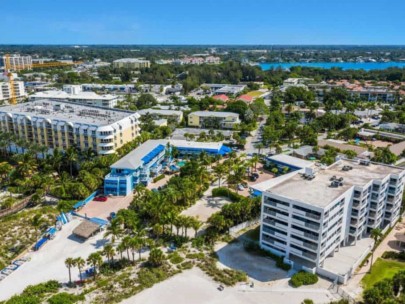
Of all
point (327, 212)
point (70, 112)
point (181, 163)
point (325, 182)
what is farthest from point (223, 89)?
point (327, 212)

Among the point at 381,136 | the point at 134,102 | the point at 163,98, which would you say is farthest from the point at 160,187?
the point at 163,98

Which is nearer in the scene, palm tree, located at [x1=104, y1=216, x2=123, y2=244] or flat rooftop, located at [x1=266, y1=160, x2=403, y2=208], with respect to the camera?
flat rooftop, located at [x1=266, y1=160, x2=403, y2=208]

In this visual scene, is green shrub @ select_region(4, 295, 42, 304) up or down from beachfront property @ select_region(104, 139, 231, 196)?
down

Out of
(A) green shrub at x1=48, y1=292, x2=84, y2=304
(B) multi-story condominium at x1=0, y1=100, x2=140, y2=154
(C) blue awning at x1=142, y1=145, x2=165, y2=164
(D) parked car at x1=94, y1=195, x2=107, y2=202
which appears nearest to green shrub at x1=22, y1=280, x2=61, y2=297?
(A) green shrub at x1=48, y1=292, x2=84, y2=304

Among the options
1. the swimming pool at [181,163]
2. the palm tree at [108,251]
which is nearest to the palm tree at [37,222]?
the palm tree at [108,251]

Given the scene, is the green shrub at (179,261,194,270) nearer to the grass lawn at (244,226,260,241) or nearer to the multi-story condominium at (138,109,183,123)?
the grass lawn at (244,226,260,241)

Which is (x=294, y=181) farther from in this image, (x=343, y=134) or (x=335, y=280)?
(x=343, y=134)

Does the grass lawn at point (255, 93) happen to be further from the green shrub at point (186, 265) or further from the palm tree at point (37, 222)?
the green shrub at point (186, 265)
